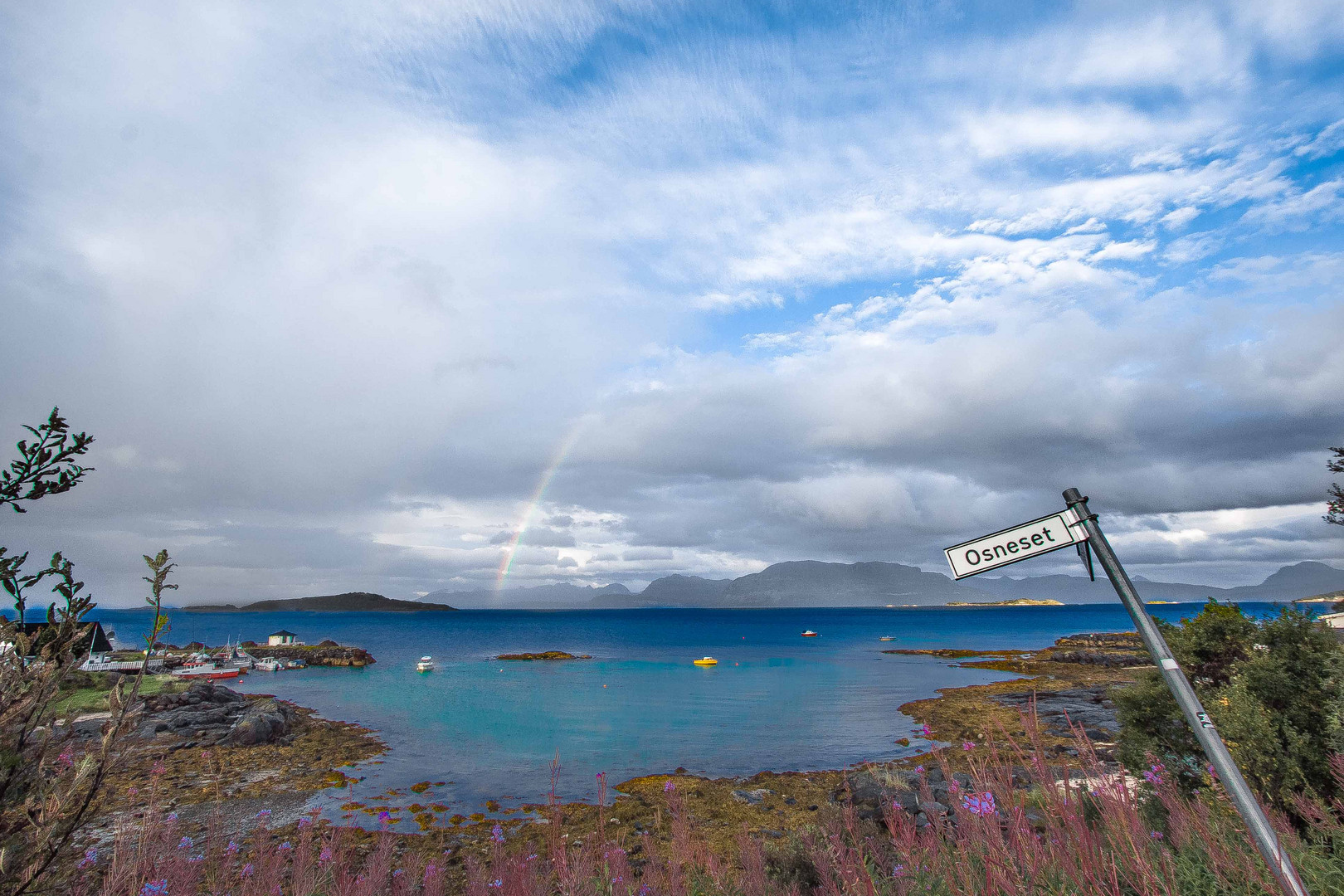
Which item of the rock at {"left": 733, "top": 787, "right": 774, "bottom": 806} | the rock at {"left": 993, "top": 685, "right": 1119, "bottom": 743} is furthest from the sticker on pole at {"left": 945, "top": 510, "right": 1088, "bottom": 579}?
the rock at {"left": 993, "top": 685, "right": 1119, "bottom": 743}

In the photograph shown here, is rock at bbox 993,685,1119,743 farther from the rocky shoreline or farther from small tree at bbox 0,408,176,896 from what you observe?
small tree at bbox 0,408,176,896

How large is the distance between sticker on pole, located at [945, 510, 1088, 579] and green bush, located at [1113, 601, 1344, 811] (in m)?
4.44

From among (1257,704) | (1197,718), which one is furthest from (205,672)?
(1197,718)

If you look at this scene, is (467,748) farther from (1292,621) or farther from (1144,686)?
(1292,621)

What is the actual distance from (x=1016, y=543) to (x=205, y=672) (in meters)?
68.9

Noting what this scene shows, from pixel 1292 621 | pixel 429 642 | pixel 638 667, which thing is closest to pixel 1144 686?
pixel 1292 621

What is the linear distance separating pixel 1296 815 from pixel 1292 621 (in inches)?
90.8

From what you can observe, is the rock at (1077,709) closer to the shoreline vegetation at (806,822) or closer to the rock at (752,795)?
the shoreline vegetation at (806,822)

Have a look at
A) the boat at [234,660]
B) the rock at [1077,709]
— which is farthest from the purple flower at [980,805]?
the boat at [234,660]

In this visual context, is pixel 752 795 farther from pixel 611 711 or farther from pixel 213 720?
pixel 213 720

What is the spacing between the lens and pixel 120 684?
8.20 ft

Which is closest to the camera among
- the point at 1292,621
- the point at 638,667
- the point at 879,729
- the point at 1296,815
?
the point at 1296,815

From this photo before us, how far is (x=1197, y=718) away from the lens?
270cm

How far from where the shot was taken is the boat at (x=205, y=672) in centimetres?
5206
